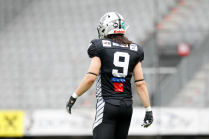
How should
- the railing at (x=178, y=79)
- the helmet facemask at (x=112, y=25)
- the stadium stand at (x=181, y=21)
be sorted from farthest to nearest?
the stadium stand at (x=181, y=21) → the railing at (x=178, y=79) → the helmet facemask at (x=112, y=25)

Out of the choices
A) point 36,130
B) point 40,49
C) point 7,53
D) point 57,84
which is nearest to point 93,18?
point 40,49

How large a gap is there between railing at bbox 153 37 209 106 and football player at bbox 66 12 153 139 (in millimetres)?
5139

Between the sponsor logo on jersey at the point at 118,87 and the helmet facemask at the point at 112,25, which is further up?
the helmet facemask at the point at 112,25

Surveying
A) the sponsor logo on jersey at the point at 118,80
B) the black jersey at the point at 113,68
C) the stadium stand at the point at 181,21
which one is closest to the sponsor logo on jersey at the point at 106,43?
the black jersey at the point at 113,68

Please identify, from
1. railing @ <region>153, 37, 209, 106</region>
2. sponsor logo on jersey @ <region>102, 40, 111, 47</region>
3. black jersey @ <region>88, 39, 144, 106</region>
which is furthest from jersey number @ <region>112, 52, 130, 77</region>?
railing @ <region>153, 37, 209, 106</region>

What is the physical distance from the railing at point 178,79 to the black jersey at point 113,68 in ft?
16.9

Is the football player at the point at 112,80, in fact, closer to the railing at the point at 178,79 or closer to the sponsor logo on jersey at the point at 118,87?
the sponsor logo on jersey at the point at 118,87

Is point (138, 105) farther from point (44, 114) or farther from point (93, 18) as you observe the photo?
point (93, 18)

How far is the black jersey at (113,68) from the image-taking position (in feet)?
10.2

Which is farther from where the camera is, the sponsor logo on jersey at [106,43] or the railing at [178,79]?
the railing at [178,79]

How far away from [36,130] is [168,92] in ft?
11.9

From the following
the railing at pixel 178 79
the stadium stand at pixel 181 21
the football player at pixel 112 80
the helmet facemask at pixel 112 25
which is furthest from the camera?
the stadium stand at pixel 181 21

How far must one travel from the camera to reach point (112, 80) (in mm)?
3139

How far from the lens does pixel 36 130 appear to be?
27.0 ft
